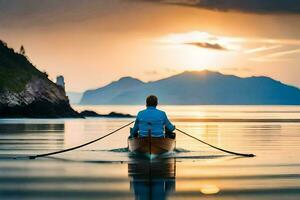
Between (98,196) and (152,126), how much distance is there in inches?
562

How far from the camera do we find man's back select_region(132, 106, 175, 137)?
110ft

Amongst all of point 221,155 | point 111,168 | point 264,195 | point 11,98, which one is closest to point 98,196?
point 264,195

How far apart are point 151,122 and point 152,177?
9.25 m

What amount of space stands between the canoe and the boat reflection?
0.78m

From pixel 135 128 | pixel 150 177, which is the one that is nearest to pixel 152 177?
pixel 150 177

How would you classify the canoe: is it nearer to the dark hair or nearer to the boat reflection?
the boat reflection

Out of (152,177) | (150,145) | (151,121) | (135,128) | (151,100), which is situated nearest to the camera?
(152,177)

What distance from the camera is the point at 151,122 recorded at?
33.7 metres

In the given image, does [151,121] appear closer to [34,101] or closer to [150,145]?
[150,145]

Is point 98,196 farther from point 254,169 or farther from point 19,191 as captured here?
point 254,169

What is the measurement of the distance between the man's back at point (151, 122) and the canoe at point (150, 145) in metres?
0.34

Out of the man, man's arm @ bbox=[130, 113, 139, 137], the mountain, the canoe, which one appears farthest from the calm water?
the mountain

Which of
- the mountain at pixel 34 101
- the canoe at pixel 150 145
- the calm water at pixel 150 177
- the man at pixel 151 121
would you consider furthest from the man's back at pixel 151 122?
the mountain at pixel 34 101

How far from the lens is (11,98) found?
176m
